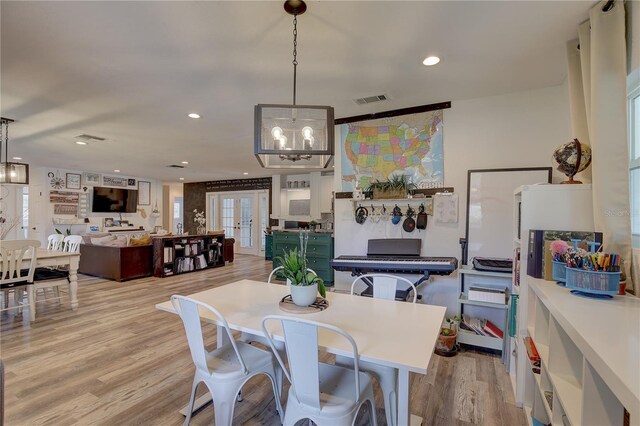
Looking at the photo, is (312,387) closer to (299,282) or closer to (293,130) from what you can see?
(299,282)

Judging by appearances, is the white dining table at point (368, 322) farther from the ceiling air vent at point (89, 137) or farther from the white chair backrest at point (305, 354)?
the ceiling air vent at point (89, 137)

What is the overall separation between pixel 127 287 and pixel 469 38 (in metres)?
5.89

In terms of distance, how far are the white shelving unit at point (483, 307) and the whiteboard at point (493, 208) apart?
0.80ft

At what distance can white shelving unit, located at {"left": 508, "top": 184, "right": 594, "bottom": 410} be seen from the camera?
184 centimetres

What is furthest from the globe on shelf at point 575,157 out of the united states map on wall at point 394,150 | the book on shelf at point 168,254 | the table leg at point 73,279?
the book on shelf at point 168,254

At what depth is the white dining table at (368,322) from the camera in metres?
1.30

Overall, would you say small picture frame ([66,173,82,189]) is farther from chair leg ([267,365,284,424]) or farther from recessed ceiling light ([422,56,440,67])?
recessed ceiling light ([422,56,440,67])

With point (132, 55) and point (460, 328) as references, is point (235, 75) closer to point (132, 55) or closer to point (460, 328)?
point (132, 55)

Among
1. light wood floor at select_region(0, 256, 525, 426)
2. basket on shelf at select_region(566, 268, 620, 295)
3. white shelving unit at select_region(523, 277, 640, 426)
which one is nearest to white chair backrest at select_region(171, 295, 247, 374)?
light wood floor at select_region(0, 256, 525, 426)

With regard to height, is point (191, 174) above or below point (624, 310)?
above

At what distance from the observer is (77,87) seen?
9.80ft

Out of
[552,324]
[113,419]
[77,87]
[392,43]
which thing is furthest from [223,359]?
[77,87]

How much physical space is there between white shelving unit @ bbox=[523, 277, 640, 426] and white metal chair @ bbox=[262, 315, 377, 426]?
0.75 metres

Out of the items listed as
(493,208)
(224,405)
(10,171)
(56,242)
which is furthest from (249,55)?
(56,242)
